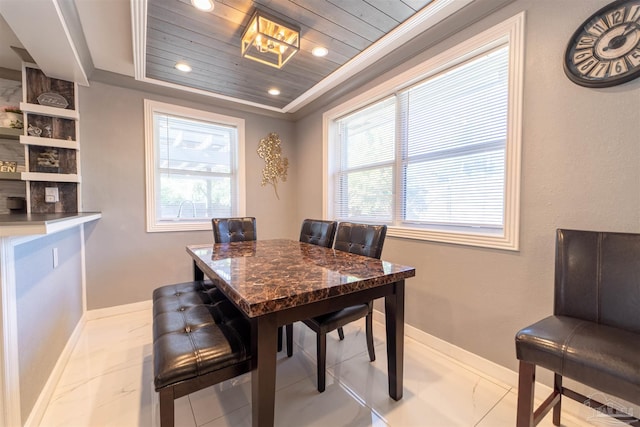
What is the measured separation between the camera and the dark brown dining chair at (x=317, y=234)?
77.9 inches

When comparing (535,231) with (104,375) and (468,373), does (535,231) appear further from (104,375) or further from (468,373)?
(104,375)

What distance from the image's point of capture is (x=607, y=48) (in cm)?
126

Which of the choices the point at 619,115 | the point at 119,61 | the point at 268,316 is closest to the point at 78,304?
the point at 119,61

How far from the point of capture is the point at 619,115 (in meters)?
1.23

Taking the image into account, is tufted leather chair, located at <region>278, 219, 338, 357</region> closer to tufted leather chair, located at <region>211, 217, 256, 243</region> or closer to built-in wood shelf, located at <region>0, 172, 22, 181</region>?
tufted leather chair, located at <region>211, 217, 256, 243</region>

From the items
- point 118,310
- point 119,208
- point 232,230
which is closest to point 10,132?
point 119,208

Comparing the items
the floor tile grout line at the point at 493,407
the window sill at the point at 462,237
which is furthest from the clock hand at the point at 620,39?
the floor tile grout line at the point at 493,407

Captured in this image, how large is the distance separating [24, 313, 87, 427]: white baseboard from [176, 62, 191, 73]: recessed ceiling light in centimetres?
245

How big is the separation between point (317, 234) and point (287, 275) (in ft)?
3.66

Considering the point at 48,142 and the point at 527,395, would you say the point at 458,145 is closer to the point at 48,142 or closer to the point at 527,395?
the point at 527,395

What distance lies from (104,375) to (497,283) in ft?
8.81

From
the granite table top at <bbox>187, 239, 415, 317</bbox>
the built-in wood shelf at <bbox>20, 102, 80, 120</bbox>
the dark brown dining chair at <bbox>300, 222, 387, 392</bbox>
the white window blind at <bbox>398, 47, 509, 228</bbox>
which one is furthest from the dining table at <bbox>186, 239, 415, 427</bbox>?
the built-in wood shelf at <bbox>20, 102, 80, 120</bbox>

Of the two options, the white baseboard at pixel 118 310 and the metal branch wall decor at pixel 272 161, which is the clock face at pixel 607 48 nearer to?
the metal branch wall decor at pixel 272 161

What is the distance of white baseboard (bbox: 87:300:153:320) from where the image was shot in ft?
8.41
